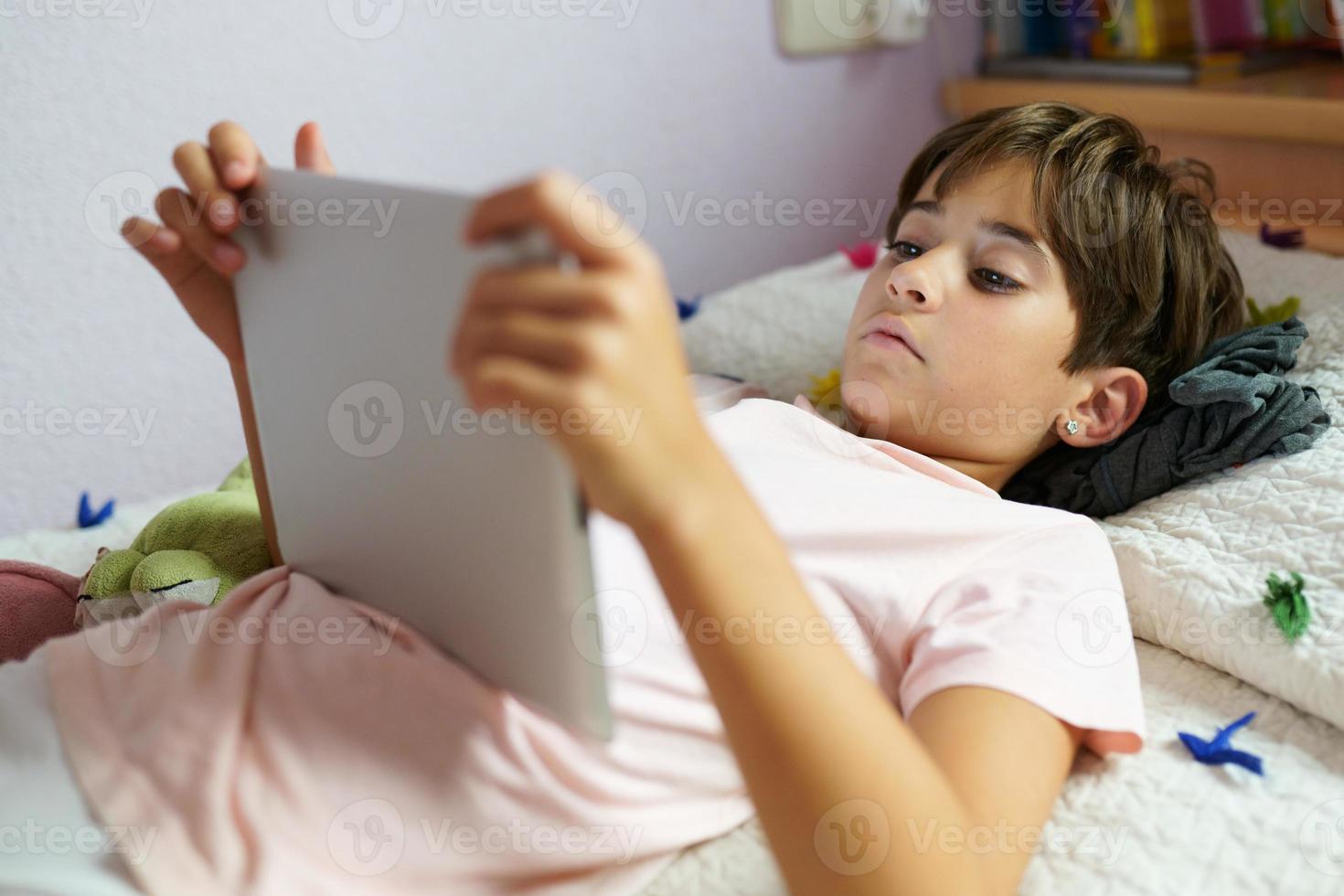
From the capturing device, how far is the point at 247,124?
1435 millimetres

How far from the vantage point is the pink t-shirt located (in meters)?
0.70

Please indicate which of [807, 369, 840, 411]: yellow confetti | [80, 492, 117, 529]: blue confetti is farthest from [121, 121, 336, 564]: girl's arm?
[807, 369, 840, 411]: yellow confetti

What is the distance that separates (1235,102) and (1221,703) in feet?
3.28

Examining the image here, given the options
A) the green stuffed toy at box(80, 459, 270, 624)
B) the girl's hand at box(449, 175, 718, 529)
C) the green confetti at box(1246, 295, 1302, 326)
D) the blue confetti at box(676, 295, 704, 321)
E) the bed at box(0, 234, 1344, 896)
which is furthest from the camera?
the blue confetti at box(676, 295, 704, 321)

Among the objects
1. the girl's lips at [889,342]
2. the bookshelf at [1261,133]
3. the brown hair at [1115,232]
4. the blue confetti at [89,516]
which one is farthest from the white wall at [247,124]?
the girl's lips at [889,342]

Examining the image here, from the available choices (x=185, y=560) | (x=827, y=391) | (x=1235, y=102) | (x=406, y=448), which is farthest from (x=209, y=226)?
(x=1235, y=102)

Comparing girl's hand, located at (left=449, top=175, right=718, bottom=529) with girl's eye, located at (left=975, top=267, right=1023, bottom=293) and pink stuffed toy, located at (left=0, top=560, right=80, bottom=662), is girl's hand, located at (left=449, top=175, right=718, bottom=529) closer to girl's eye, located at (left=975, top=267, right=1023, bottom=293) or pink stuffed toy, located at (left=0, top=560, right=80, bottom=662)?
girl's eye, located at (left=975, top=267, right=1023, bottom=293)

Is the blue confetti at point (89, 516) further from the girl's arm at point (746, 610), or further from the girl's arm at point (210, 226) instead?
the girl's arm at point (746, 610)

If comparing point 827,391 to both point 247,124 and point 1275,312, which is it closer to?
point 1275,312

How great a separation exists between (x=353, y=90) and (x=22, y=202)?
1.36 ft

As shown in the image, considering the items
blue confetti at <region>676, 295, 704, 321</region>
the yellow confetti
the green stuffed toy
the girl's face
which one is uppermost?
the girl's face

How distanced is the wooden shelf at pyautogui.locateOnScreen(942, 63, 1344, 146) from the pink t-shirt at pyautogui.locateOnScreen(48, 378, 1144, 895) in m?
0.91

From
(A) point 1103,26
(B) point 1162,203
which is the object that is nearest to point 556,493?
(B) point 1162,203

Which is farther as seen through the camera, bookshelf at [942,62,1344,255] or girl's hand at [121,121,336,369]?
bookshelf at [942,62,1344,255]
